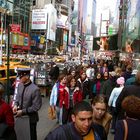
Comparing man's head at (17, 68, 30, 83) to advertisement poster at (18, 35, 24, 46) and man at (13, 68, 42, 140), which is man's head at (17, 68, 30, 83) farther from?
advertisement poster at (18, 35, 24, 46)

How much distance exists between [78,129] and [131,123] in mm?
687

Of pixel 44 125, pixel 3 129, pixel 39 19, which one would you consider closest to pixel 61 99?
pixel 44 125

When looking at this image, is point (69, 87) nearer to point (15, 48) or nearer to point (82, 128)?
point (82, 128)

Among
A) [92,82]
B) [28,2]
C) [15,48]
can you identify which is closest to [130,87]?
[92,82]

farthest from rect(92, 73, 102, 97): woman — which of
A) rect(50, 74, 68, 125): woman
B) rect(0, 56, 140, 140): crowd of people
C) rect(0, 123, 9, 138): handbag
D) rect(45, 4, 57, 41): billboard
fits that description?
rect(45, 4, 57, 41): billboard

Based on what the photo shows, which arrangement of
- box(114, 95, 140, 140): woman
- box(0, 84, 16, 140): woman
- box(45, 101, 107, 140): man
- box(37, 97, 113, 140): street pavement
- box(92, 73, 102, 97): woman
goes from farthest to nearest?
box(92, 73, 102, 97): woman < box(37, 97, 113, 140): street pavement < box(0, 84, 16, 140): woman < box(114, 95, 140, 140): woman < box(45, 101, 107, 140): man

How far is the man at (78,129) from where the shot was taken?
11.1 ft

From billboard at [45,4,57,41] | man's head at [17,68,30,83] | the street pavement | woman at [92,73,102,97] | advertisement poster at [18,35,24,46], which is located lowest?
the street pavement

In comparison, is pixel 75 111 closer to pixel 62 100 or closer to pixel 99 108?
pixel 99 108

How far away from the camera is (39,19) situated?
91688 mm

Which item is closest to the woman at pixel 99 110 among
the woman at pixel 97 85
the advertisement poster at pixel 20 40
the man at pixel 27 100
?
the man at pixel 27 100

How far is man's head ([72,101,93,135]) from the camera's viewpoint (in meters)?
3.43

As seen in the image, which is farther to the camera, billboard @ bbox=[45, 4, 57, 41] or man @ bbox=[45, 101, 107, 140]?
billboard @ bbox=[45, 4, 57, 41]

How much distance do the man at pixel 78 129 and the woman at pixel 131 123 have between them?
14.9 inches
